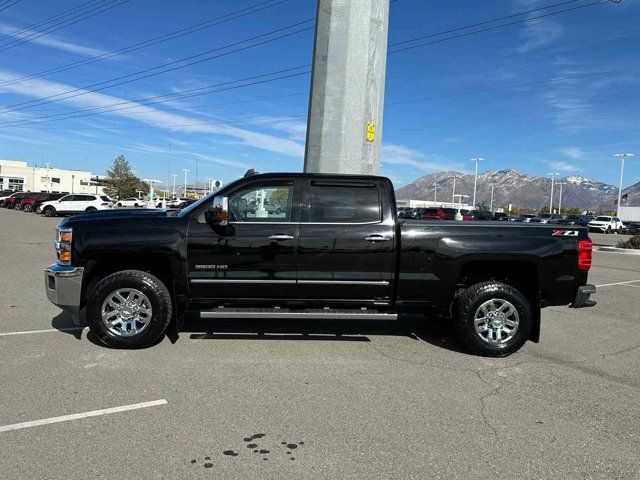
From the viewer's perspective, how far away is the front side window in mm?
5844

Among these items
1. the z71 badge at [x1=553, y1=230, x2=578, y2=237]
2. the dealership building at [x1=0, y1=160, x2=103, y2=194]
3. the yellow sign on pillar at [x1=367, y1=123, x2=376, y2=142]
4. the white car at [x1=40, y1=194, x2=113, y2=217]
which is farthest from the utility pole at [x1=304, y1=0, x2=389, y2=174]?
the dealership building at [x1=0, y1=160, x2=103, y2=194]

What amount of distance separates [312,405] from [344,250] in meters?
2.00

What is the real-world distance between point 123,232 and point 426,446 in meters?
3.87

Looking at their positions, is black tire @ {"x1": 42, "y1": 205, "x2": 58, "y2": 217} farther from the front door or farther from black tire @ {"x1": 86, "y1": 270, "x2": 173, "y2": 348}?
→ the front door

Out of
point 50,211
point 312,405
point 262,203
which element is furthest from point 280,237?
point 50,211

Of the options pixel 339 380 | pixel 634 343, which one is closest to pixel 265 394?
pixel 339 380

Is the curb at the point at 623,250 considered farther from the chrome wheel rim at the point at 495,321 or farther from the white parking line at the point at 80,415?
the white parking line at the point at 80,415

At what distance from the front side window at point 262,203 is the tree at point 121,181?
356 ft

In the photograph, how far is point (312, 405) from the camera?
4.25m

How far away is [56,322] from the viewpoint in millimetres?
6812

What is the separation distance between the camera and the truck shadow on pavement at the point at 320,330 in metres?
6.34

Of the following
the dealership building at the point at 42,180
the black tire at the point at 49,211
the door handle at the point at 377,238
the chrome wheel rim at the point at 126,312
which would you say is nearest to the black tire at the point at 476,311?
the door handle at the point at 377,238

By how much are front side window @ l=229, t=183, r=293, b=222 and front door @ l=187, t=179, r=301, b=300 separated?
0.05 metres

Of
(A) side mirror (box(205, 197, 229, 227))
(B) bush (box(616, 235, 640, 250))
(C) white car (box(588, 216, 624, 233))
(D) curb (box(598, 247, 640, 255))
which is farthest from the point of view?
(C) white car (box(588, 216, 624, 233))
